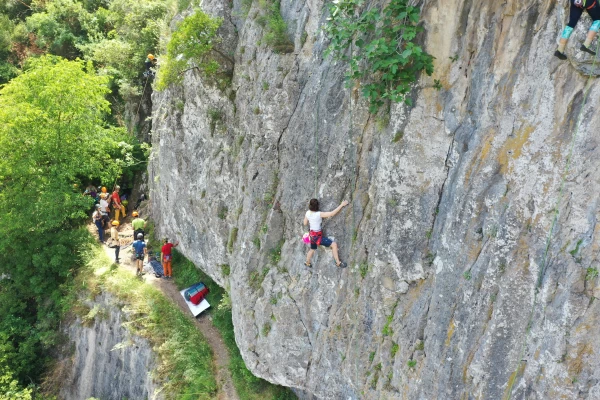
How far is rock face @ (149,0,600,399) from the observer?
293 inches

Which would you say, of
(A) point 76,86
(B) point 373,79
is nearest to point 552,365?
(B) point 373,79

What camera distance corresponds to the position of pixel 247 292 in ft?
44.2

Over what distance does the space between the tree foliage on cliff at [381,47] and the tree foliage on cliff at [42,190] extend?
Result: 42.0 feet

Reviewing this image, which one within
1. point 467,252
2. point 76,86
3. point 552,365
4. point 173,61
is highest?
point 173,61

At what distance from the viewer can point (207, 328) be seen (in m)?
17.0

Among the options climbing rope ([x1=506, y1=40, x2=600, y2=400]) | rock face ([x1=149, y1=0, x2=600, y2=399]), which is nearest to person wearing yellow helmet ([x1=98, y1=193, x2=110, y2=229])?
rock face ([x1=149, y1=0, x2=600, y2=399])

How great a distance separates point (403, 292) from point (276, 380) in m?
5.48

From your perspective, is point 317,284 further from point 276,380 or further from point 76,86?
point 76,86

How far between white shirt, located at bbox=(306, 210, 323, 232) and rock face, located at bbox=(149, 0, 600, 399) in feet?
1.39

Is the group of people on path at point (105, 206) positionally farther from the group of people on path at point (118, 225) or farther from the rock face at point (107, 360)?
the rock face at point (107, 360)

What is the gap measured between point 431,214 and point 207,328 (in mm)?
10368

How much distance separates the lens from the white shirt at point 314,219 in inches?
413

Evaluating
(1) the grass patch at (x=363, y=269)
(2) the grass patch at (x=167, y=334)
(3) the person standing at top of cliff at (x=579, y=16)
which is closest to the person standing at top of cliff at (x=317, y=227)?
(1) the grass patch at (x=363, y=269)

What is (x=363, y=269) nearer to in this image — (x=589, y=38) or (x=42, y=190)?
(x=589, y=38)
